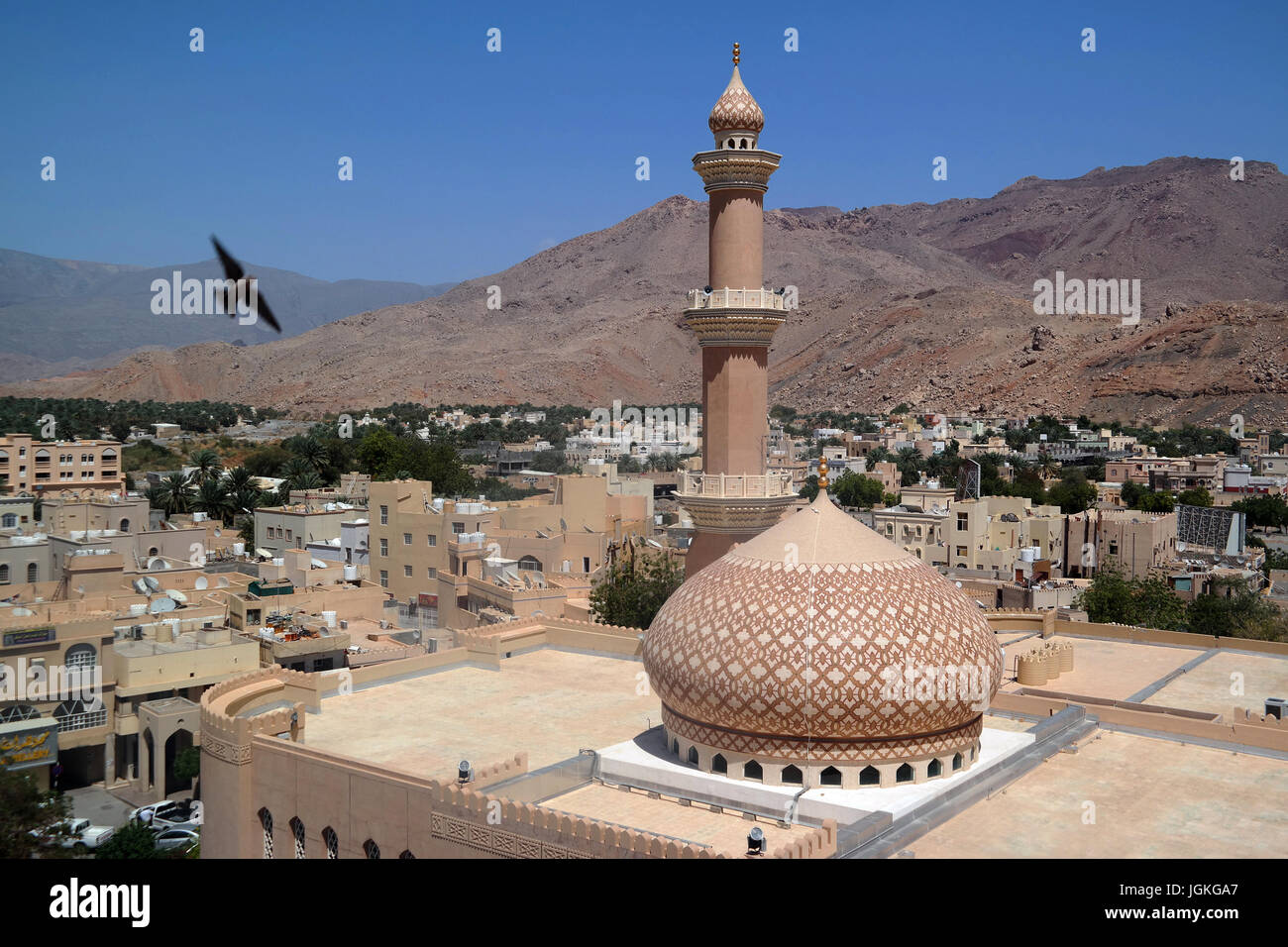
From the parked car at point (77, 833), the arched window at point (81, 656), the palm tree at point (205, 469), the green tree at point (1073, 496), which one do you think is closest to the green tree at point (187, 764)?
the parked car at point (77, 833)

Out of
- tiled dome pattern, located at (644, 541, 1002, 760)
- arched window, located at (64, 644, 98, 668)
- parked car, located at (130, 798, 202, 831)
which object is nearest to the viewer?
tiled dome pattern, located at (644, 541, 1002, 760)

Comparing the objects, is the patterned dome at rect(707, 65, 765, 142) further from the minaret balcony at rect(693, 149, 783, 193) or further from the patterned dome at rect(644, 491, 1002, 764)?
the patterned dome at rect(644, 491, 1002, 764)

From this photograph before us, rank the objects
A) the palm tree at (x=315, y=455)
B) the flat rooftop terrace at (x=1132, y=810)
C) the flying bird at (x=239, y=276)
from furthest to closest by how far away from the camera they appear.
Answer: the palm tree at (x=315, y=455) → the flat rooftop terrace at (x=1132, y=810) → the flying bird at (x=239, y=276)

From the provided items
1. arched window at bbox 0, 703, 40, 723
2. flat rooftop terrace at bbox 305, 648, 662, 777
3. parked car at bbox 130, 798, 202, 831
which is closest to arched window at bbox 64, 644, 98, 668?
arched window at bbox 0, 703, 40, 723

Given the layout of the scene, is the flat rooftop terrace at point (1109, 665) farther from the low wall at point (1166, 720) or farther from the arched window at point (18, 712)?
the arched window at point (18, 712)

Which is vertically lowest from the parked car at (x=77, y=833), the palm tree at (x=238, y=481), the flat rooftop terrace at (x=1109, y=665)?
the parked car at (x=77, y=833)
